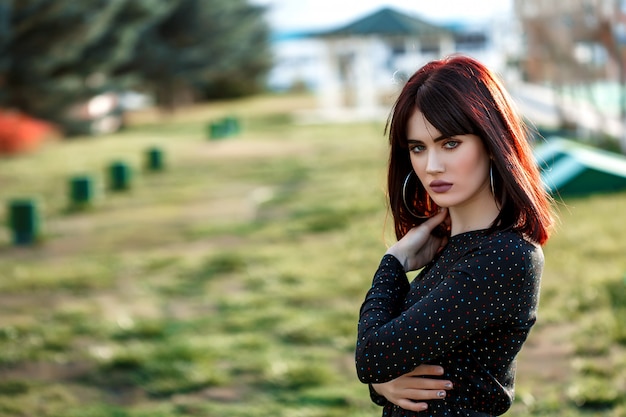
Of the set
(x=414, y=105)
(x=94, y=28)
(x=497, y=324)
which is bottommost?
(x=497, y=324)

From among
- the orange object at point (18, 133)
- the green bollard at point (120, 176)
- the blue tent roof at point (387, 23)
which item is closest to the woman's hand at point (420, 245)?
the blue tent roof at point (387, 23)

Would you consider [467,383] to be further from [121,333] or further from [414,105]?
[121,333]

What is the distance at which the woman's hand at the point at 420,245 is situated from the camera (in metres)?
1.91

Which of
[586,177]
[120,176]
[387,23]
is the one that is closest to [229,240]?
[387,23]

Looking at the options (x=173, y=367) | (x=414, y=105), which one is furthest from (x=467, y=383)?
(x=173, y=367)

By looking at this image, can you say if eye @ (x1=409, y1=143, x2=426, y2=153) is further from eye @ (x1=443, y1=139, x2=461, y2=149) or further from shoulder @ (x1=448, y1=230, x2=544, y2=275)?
shoulder @ (x1=448, y1=230, x2=544, y2=275)

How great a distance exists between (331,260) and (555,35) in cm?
895

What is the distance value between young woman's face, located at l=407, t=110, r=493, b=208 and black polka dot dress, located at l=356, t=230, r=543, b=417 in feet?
0.31

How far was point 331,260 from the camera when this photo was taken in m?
7.35

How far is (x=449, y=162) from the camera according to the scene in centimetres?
173

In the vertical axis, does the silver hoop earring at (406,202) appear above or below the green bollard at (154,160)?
above

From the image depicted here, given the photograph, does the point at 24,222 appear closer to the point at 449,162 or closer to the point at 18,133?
the point at 449,162

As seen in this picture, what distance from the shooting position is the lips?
1748mm

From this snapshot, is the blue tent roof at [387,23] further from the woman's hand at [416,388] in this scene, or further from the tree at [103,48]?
the tree at [103,48]
